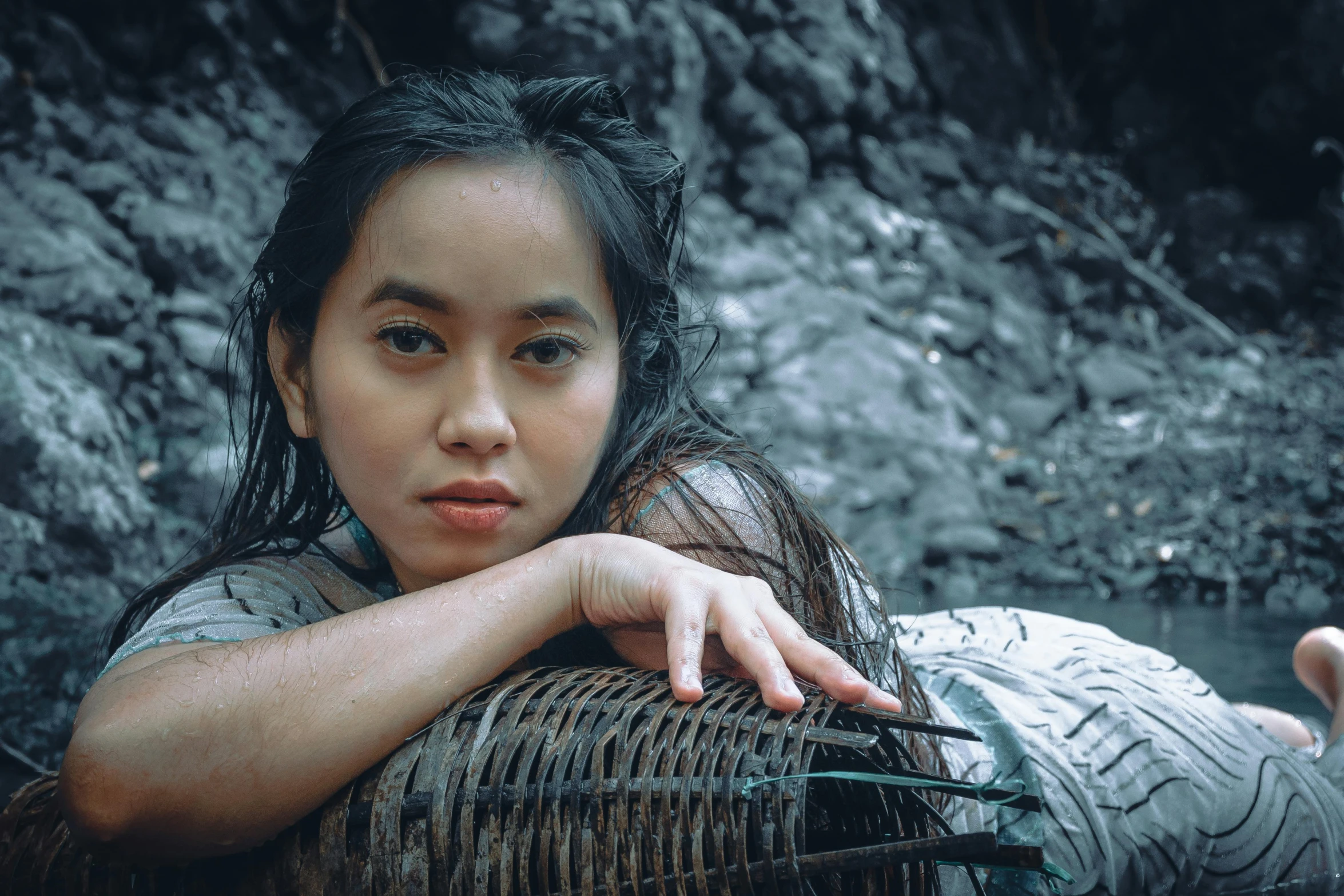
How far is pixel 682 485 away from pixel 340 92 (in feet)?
19.6

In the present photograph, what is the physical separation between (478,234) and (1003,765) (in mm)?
1096

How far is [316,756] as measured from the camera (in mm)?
1034

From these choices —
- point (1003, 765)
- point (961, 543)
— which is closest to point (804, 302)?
point (961, 543)

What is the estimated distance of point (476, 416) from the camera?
3.92 feet

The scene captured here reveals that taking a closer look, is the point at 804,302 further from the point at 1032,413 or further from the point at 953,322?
the point at 1032,413

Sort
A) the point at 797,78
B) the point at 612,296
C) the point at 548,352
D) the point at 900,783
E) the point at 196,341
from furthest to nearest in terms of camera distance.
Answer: the point at 797,78 → the point at 196,341 → the point at 612,296 → the point at 548,352 → the point at 900,783

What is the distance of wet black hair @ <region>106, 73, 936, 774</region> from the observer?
133 centimetres

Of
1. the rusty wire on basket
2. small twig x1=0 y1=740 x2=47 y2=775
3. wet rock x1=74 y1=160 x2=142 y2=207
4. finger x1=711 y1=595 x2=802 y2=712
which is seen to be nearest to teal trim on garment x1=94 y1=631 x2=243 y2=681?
the rusty wire on basket

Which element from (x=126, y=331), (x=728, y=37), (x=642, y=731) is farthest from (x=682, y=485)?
(x=728, y=37)

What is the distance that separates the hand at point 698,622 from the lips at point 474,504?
0.42ft

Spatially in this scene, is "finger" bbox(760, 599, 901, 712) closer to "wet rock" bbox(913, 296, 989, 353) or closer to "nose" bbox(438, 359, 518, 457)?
"nose" bbox(438, 359, 518, 457)

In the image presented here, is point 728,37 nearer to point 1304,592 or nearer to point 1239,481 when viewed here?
point 1239,481

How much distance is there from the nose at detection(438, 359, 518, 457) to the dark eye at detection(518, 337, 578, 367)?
0.06 meters

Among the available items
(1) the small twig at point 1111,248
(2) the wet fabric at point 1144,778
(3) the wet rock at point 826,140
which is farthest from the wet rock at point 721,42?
(2) the wet fabric at point 1144,778
